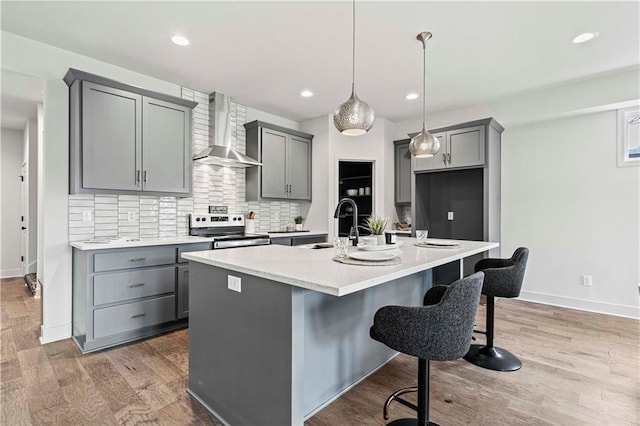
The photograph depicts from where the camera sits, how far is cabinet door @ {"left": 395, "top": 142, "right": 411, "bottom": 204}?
5.39 meters

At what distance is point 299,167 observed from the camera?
5.17 meters

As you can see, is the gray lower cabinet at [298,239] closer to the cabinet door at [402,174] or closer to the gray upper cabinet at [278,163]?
the gray upper cabinet at [278,163]

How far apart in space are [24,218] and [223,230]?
13.2 ft

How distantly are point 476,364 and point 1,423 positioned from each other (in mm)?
3117

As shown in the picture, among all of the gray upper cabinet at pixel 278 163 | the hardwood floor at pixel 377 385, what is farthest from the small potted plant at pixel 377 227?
the gray upper cabinet at pixel 278 163

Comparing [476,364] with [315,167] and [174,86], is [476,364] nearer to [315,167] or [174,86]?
[315,167]

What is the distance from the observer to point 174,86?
3859 mm

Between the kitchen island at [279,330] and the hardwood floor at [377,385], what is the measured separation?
0.18 metres

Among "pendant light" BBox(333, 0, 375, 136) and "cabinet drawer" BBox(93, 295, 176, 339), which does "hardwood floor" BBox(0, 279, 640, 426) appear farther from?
"pendant light" BBox(333, 0, 375, 136)

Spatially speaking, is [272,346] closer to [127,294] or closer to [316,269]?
[316,269]

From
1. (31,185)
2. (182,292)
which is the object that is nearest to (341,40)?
(182,292)

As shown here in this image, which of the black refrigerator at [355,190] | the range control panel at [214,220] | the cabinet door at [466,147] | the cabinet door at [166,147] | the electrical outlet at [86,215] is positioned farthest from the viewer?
the black refrigerator at [355,190]

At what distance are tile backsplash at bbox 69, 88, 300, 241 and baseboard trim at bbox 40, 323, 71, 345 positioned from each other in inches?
32.7

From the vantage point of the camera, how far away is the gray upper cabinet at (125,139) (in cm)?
298
